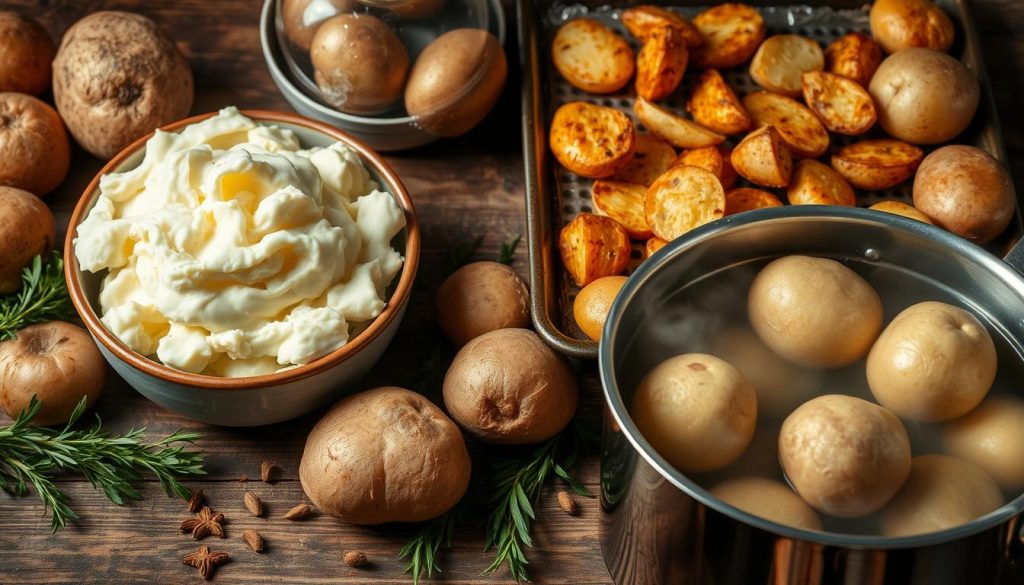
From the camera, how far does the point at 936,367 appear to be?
2.69 ft

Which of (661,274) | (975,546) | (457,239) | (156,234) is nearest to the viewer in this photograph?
(975,546)

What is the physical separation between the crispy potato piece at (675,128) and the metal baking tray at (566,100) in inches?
3.2

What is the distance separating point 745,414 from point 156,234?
59 centimetres

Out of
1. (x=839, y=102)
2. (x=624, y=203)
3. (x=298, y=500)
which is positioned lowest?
(x=298, y=500)

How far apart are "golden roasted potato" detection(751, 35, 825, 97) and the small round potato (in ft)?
2.01

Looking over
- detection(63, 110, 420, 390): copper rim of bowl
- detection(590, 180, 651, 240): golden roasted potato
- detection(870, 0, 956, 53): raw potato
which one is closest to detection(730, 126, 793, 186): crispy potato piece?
detection(590, 180, 651, 240): golden roasted potato

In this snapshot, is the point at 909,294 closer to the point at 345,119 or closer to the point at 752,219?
the point at 752,219

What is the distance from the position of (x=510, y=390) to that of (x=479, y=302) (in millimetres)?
142

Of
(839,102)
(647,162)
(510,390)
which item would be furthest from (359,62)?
(839,102)

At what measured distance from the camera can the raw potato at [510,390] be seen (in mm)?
1042

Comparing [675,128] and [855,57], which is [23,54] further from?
[855,57]

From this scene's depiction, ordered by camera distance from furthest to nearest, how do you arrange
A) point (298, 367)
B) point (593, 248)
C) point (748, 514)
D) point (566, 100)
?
point (566, 100) → point (593, 248) → point (298, 367) → point (748, 514)

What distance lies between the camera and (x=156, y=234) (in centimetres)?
101

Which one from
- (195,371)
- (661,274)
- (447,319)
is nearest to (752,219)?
(661,274)
